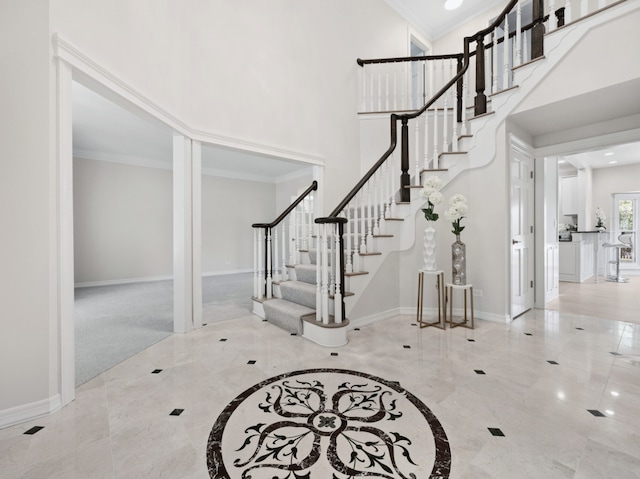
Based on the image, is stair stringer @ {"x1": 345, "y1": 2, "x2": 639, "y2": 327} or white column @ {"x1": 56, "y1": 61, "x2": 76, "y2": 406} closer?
white column @ {"x1": 56, "y1": 61, "x2": 76, "y2": 406}

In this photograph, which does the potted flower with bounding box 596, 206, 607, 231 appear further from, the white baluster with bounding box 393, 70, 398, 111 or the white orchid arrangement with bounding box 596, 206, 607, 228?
the white baluster with bounding box 393, 70, 398, 111

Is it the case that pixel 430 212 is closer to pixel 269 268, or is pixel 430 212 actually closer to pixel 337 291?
pixel 337 291

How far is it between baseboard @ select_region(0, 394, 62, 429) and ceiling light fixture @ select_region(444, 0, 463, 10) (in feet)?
23.9

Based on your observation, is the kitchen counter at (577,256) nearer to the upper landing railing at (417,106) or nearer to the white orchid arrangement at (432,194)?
the upper landing railing at (417,106)

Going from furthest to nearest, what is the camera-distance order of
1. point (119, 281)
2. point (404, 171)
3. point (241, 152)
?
point (119, 281) → point (404, 171) → point (241, 152)

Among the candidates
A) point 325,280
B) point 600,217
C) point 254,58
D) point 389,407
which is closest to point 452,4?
point 254,58

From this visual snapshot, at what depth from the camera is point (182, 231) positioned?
3070 mm

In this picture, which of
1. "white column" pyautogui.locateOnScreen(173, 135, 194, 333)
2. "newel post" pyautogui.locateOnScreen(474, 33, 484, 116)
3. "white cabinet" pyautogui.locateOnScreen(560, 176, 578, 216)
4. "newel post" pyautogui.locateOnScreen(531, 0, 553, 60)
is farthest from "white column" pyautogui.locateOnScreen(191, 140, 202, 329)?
"white cabinet" pyautogui.locateOnScreen(560, 176, 578, 216)

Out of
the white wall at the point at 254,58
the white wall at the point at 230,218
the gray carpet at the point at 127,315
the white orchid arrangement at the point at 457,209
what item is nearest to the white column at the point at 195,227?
the white wall at the point at 254,58

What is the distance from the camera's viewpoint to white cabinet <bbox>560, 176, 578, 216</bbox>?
740cm

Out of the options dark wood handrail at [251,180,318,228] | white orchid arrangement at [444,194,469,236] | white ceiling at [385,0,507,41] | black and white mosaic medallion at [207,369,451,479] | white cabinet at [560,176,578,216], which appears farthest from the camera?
white cabinet at [560,176,578,216]

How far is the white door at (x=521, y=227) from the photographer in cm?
348

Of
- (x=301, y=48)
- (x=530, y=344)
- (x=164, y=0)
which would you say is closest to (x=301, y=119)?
(x=301, y=48)

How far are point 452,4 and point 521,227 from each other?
428 cm
